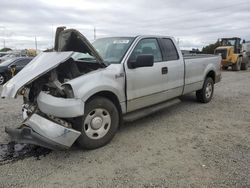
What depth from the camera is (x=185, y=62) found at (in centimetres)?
688

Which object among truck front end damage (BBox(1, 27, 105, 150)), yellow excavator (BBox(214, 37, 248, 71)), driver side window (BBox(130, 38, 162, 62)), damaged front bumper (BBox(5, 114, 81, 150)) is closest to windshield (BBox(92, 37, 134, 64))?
driver side window (BBox(130, 38, 162, 62))

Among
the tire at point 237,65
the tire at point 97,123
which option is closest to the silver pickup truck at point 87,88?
the tire at point 97,123

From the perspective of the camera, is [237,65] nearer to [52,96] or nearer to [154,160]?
[154,160]

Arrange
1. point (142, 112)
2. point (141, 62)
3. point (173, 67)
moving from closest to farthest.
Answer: point (141, 62) < point (142, 112) < point (173, 67)

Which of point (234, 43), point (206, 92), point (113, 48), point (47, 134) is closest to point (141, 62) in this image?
point (113, 48)

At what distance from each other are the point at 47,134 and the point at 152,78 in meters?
2.45

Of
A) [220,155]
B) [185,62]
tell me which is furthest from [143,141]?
[185,62]

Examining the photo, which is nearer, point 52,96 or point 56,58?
point 52,96

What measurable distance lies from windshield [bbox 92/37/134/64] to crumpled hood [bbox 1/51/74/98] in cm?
97

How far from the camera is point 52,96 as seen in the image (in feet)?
14.3

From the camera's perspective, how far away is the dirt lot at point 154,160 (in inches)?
144

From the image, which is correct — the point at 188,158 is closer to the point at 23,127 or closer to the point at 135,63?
the point at 135,63

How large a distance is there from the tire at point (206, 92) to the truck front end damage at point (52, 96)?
4.06 meters

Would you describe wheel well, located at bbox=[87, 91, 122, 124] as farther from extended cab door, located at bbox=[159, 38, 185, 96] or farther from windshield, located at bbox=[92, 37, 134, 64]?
extended cab door, located at bbox=[159, 38, 185, 96]
